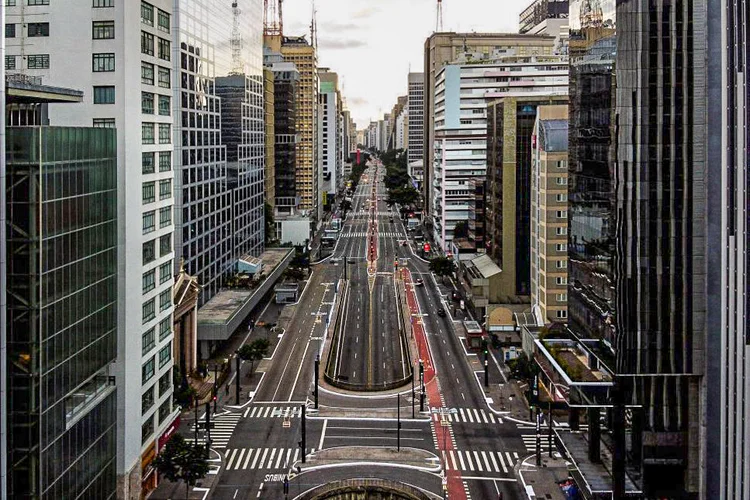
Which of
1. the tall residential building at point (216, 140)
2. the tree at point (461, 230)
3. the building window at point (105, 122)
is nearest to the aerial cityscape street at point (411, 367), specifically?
the building window at point (105, 122)

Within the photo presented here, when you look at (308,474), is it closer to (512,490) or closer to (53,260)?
→ (512,490)

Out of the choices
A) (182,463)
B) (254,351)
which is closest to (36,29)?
(182,463)

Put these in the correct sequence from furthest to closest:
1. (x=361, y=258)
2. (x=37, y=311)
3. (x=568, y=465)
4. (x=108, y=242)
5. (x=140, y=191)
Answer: (x=361, y=258) < (x=568, y=465) < (x=140, y=191) < (x=108, y=242) < (x=37, y=311)

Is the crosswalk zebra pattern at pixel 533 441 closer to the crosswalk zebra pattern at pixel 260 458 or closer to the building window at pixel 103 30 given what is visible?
the crosswalk zebra pattern at pixel 260 458

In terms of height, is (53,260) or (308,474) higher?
(53,260)

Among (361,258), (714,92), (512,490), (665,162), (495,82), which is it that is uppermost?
(495,82)

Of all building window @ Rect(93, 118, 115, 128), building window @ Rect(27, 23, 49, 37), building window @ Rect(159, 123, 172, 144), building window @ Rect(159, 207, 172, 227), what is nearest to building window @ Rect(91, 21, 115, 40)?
building window @ Rect(27, 23, 49, 37)

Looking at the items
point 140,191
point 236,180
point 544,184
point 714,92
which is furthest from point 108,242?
point 236,180
